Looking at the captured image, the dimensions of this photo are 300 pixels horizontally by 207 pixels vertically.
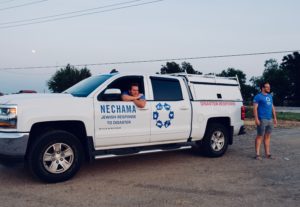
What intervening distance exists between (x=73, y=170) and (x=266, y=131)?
4.83 metres

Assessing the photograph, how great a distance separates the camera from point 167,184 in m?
5.84

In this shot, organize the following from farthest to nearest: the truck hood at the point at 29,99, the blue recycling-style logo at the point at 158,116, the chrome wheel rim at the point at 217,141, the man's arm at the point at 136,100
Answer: the chrome wheel rim at the point at 217,141 → the blue recycling-style logo at the point at 158,116 → the man's arm at the point at 136,100 → the truck hood at the point at 29,99

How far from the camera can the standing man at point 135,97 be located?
21.6ft

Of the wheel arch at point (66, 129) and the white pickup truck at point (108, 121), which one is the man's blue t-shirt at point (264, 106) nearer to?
the white pickup truck at point (108, 121)

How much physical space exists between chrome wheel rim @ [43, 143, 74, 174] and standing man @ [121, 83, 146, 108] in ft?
4.70

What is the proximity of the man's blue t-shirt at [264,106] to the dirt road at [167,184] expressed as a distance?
3.43 feet

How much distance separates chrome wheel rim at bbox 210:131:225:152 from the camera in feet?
27.5

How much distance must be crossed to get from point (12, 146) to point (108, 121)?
1.70m

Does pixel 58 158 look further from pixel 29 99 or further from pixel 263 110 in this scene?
pixel 263 110

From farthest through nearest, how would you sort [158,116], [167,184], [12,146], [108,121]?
1. [158,116]
2. [108,121]
3. [167,184]
4. [12,146]

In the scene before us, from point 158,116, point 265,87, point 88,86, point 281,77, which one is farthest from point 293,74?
point 88,86

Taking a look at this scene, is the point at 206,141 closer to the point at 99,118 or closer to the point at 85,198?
the point at 99,118

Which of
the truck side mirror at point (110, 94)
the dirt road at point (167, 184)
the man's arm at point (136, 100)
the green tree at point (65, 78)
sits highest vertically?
the green tree at point (65, 78)

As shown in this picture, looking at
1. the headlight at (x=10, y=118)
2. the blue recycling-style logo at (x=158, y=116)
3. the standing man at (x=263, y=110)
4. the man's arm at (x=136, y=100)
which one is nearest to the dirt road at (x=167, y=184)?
the standing man at (x=263, y=110)
